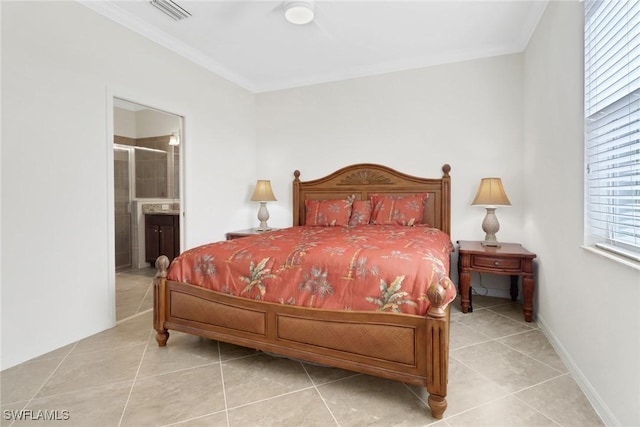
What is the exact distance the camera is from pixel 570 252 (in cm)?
197

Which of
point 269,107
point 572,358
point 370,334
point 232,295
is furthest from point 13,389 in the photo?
point 269,107

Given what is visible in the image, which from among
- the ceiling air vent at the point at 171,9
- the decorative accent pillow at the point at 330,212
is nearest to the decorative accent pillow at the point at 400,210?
the decorative accent pillow at the point at 330,212

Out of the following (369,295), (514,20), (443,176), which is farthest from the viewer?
(443,176)

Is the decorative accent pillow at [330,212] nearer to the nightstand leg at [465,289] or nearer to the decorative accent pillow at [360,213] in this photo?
the decorative accent pillow at [360,213]

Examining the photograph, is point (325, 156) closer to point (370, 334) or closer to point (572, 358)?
point (370, 334)

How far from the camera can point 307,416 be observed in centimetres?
154

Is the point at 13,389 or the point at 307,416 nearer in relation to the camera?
the point at 307,416

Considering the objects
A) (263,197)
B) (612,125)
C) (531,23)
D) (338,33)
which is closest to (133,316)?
(263,197)

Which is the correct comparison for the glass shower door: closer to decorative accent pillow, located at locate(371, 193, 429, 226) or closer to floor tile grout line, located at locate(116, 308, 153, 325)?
floor tile grout line, located at locate(116, 308, 153, 325)

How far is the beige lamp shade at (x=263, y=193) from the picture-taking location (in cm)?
412

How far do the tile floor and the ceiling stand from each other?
2.66 m

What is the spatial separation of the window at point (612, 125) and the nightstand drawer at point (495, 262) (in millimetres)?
1010

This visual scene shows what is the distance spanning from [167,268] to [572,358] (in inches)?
106

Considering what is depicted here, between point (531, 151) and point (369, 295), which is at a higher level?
point (531, 151)
